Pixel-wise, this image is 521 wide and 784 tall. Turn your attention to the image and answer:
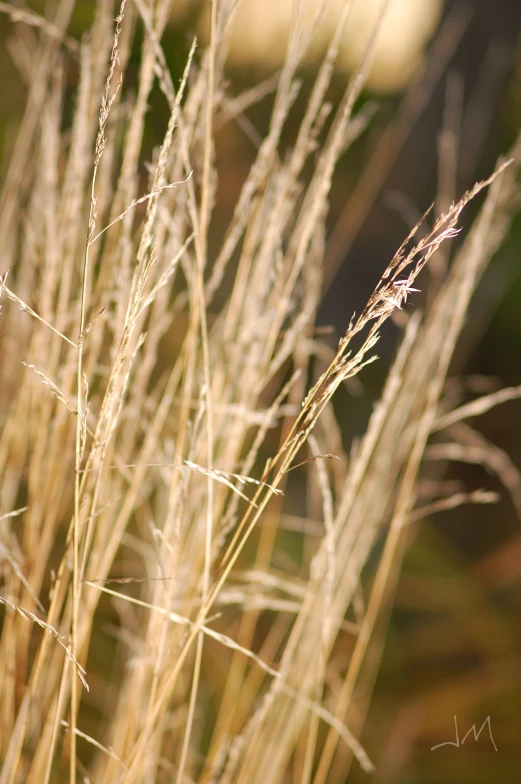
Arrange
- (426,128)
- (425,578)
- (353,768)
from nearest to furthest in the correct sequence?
(353,768) < (425,578) < (426,128)

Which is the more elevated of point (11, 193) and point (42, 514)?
point (11, 193)

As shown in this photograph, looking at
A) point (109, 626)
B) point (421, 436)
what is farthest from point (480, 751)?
point (421, 436)

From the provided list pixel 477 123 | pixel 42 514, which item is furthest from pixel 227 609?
pixel 477 123

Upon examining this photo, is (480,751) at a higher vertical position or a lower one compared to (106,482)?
lower

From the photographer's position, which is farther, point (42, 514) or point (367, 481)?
point (367, 481)

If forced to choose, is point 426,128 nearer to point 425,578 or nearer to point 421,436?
point 425,578

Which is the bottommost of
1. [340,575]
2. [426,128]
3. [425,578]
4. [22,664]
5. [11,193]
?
[425,578]

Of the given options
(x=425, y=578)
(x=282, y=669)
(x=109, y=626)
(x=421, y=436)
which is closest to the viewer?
(x=282, y=669)

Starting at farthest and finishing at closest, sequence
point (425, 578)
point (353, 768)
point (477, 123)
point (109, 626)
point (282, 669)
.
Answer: point (477, 123)
point (425, 578)
point (353, 768)
point (109, 626)
point (282, 669)

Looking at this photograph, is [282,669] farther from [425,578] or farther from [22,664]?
[425,578]
